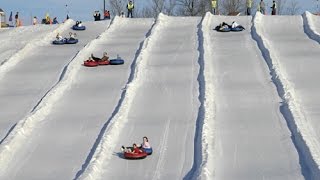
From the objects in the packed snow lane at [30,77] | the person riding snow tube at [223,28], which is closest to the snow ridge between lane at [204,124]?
the person riding snow tube at [223,28]

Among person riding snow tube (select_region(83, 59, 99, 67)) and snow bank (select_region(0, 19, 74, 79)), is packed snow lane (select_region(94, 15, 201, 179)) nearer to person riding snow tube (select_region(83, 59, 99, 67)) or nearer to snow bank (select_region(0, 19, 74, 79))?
person riding snow tube (select_region(83, 59, 99, 67))

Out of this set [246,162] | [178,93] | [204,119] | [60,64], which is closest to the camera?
[246,162]

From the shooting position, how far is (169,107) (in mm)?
15531

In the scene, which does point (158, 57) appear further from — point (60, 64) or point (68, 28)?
point (68, 28)

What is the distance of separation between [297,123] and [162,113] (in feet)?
9.45

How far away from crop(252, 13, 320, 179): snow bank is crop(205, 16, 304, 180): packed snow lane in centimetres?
15

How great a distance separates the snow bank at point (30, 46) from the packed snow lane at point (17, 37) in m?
0.24

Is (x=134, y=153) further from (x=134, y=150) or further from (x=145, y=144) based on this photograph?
(x=145, y=144)

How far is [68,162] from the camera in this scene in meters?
12.1

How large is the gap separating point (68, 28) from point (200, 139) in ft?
55.2

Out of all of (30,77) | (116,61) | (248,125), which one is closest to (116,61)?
(116,61)

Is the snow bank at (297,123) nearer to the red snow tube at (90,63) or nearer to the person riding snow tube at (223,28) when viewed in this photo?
the person riding snow tube at (223,28)

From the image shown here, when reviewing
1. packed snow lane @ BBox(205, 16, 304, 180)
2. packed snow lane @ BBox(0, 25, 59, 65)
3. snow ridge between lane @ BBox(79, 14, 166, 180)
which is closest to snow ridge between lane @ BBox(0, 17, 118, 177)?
snow ridge between lane @ BBox(79, 14, 166, 180)

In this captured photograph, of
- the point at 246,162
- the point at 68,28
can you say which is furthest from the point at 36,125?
the point at 68,28
